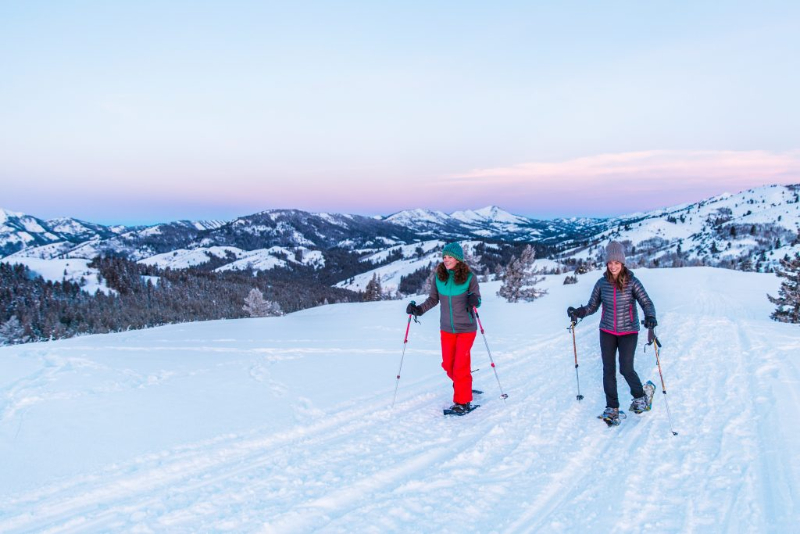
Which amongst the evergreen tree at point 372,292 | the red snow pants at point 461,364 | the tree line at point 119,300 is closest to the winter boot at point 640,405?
the red snow pants at point 461,364

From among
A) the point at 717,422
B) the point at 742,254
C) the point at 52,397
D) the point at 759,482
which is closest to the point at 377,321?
the point at 52,397

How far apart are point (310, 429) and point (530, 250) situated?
21.7m

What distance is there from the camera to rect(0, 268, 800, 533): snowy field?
356 cm

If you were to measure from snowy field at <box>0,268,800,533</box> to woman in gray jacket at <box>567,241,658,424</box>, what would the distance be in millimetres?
301

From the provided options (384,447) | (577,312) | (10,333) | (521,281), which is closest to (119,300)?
(10,333)

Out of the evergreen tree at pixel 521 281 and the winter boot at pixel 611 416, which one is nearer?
the winter boot at pixel 611 416

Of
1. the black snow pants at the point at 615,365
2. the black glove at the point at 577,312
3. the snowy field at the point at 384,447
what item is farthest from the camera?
the black glove at the point at 577,312

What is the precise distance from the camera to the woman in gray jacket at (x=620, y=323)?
5.54 metres

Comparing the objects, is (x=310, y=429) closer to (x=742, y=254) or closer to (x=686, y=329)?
(x=686, y=329)

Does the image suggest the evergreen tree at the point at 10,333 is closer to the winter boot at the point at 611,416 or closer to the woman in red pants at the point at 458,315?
the woman in red pants at the point at 458,315

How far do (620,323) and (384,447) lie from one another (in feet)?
11.6

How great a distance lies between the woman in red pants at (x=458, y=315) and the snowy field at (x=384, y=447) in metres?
0.47

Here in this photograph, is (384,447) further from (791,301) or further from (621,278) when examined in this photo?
(791,301)

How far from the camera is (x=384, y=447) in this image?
4969 mm
